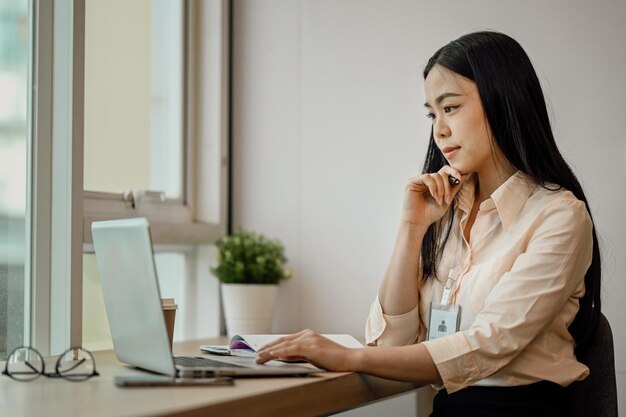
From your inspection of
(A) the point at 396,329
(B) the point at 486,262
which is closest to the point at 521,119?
(B) the point at 486,262

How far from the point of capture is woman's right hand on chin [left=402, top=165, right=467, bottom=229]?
199 centimetres

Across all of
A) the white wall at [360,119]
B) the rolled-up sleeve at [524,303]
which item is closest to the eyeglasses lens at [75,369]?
the rolled-up sleeve at [524,303]

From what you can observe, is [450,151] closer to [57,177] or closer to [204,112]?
[57,177]

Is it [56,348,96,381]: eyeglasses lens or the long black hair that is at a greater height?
the long black hair

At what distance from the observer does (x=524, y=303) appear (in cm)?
164

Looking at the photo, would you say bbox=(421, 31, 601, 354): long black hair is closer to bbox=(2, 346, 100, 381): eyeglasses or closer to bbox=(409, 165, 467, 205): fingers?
bbox=(409, 165, 467, 205): fingers

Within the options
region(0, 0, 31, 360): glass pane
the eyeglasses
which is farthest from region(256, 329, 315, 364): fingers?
region(0, 0, 31, 360): glass pane

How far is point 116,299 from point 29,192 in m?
0.60

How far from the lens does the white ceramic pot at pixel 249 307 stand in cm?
279

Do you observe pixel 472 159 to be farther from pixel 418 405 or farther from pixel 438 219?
pixel 418 405

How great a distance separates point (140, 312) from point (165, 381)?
0.47 feet

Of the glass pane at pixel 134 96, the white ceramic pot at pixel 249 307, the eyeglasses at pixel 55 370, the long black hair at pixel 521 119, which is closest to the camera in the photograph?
the eyeglasses at pixel 55 370

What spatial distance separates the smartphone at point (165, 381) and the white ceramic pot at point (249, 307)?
51.8 inches

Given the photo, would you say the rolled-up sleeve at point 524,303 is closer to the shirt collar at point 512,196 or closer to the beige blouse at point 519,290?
the beige blouse at point 519,290
